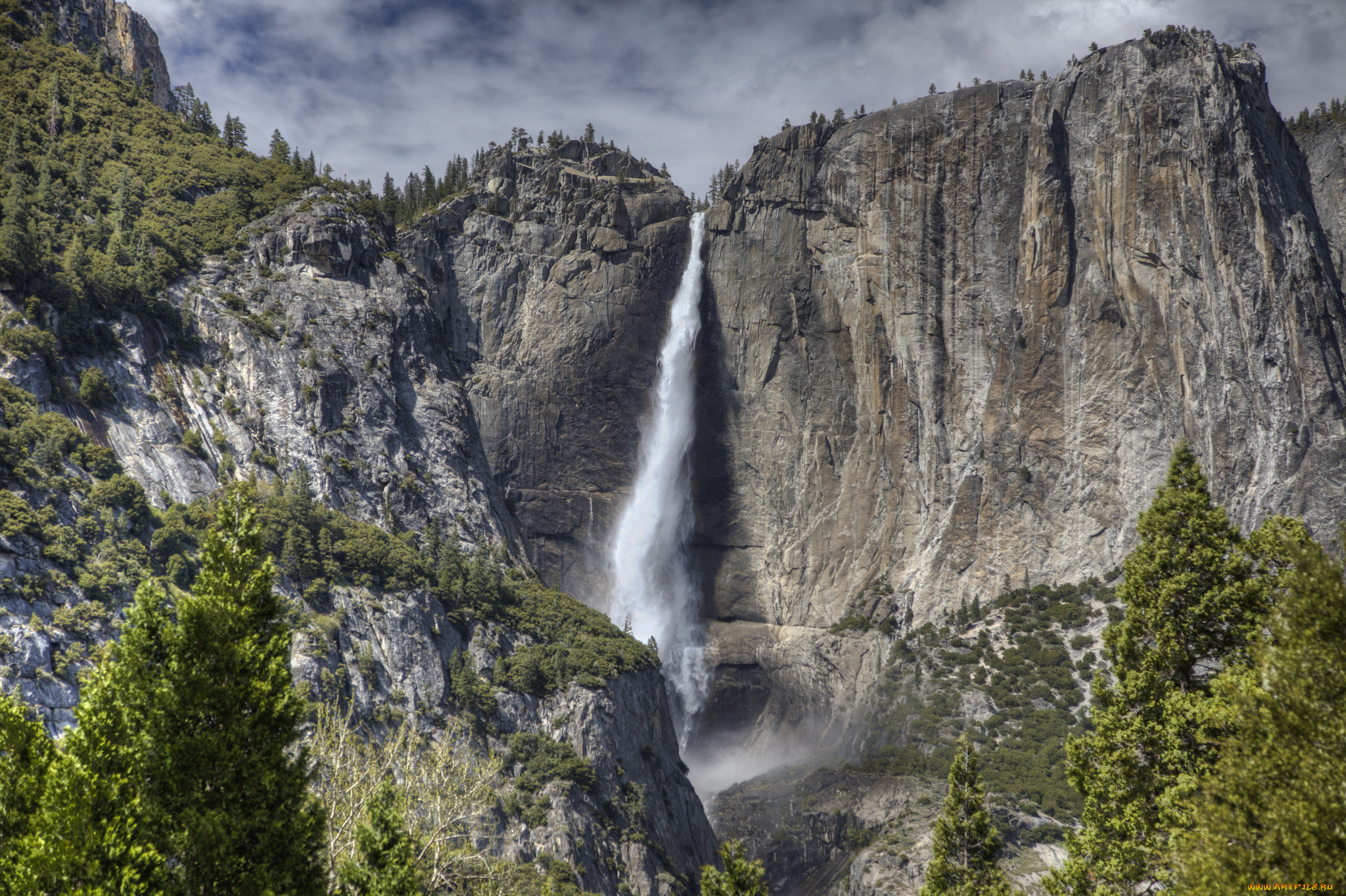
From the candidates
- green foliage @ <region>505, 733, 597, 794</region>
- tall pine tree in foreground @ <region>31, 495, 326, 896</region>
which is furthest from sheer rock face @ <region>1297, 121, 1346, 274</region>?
tall pine tree in foreground @ <region>31, 495, 326, 896</region>

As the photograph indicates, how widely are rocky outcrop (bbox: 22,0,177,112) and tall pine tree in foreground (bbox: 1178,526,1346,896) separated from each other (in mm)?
126320

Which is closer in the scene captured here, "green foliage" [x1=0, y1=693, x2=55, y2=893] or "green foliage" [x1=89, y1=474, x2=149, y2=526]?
"green foliage" [x1=0, y1=693, x2=55, y2=893]

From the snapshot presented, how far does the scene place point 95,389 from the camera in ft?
193

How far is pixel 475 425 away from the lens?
305ft

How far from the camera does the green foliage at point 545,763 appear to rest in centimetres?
5625

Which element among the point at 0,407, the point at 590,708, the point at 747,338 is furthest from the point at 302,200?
the point at 590,708

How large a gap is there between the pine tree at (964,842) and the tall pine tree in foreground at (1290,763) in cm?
1543

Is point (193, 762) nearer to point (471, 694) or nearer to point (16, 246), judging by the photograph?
point (471, 694)

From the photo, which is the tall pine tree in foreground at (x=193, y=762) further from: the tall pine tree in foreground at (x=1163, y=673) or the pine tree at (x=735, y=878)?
the tall pine tree in foreground at (x=1163, y=673)

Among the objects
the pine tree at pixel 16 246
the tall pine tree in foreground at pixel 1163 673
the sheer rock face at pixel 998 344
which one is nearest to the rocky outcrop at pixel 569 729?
the sheer rock face at pixel 998 344

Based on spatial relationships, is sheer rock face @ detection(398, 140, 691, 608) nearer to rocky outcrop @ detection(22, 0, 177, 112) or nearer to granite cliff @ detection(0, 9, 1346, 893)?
granite cliff @ detection(0, 9, 1346, 893)

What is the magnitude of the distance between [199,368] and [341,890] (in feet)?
213

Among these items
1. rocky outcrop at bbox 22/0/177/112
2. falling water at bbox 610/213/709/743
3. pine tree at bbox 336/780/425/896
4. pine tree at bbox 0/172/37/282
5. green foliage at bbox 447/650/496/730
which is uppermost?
rocky outcrop at bbox 22/0/177/112

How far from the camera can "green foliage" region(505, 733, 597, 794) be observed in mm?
56250
